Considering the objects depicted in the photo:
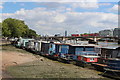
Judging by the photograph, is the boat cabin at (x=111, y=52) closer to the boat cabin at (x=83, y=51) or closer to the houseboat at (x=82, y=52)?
the houseboat at (x=82, y=52)

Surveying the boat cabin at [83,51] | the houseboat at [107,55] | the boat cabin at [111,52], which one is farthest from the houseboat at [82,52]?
the houseboat at [107,55]

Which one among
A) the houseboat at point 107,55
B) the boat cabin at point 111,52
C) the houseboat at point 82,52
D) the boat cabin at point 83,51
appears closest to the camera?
the houseboat at point 107,55

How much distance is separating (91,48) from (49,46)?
12.5 m

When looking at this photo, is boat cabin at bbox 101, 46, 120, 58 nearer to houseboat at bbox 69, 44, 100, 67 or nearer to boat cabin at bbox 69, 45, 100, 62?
houseboat at bbox 69, 44, 100, 67

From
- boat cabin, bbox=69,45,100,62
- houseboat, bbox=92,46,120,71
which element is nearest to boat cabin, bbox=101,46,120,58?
houseboat, bbox=92,46,120,71

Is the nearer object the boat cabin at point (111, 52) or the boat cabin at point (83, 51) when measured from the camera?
the boat cabin at point (111, 52)

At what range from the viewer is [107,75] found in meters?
21.7

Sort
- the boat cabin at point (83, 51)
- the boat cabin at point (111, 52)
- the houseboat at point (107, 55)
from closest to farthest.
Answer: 1. the houseboat at point (107, 55)
2. the boat cabin at point (111, 52)
3. the boat cabin at point (83, 51)

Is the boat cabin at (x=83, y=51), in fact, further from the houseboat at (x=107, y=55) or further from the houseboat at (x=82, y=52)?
the houseboat at (x=107, y=55)

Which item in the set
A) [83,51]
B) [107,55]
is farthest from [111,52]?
[83,51]

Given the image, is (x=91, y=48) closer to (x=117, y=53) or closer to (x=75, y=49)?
(x=75, y=49)

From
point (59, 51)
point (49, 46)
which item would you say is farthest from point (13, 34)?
point (59, 51)

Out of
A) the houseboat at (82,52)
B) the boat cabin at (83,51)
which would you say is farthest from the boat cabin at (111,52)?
the boat cabin at (83,51)

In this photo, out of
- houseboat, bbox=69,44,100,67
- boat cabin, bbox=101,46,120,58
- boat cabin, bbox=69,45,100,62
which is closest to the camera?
boat cabin, bbox=101,46,120,58
